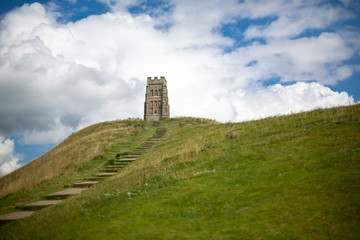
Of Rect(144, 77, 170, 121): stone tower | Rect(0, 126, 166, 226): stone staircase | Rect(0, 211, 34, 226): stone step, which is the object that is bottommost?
Rect(0, 211, 34, 226): stone step

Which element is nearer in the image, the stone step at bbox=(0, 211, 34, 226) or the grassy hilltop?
the grassy hilltop

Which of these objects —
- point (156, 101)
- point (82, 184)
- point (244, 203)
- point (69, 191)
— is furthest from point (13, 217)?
point (156, 101)

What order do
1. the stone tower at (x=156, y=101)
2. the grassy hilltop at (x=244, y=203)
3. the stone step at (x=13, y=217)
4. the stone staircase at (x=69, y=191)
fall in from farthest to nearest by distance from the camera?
the stone tower at (x=156, y=101) → the stone staircase at (x=69, y=191) → the stone step at (x=13, y=217) → the grassy hilltop at (x=244, y=203)

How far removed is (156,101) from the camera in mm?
62562

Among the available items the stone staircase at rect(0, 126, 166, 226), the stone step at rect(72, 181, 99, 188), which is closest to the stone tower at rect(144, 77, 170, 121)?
the stone staircase at rect(0, 126, 166, 226)

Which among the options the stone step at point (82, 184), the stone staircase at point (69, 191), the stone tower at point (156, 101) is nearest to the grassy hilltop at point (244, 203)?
the stone staircase at point (69, 191)

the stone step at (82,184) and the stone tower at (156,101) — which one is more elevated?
the stone tower at (156,101)

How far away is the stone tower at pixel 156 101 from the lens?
6116cm

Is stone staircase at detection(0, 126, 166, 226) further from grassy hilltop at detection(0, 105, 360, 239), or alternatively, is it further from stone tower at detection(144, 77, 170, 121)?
stone tower at detection(144, 77, 170, 121)

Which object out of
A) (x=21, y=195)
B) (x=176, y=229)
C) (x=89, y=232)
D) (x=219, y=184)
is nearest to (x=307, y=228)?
(x=176, y=229)

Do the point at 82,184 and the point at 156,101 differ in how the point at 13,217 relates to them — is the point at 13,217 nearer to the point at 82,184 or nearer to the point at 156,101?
the point at 82,184

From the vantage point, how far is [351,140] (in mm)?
7684

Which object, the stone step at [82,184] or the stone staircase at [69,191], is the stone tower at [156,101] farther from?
the stone step at [82,184]

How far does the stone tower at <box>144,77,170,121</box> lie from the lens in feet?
201
